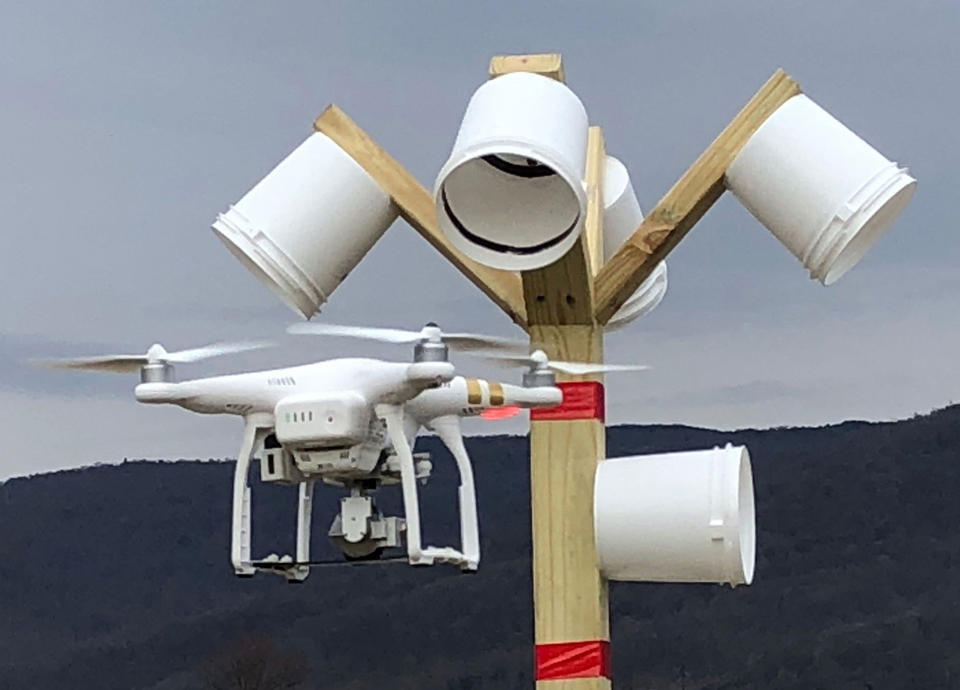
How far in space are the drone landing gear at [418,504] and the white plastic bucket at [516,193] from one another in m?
0.43

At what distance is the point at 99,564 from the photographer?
21984 mm

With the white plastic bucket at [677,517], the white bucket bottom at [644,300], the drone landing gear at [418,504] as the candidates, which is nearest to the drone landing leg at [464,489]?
the drone landing gear at [418,504]

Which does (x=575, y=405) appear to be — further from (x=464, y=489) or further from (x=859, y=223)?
(x=859, y=223)

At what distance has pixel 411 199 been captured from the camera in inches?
220

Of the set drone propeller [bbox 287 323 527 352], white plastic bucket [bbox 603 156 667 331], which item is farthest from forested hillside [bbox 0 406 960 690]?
drone propeller [bbox 287 323 527 352]

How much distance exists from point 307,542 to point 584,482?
2.50 ft

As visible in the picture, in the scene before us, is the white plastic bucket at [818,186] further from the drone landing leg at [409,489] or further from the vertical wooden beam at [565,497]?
the drone landing leg at [409,489]

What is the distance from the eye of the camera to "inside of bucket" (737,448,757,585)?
5293 mm

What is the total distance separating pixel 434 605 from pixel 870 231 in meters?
18.4

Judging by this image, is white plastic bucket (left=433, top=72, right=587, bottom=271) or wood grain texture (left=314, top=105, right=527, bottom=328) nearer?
white plastic bucket (left=433, top=72, right=587, bottom=271)

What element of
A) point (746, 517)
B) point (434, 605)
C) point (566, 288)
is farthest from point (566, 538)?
point (434, 605)

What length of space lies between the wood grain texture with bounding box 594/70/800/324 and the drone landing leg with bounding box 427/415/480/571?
62cm

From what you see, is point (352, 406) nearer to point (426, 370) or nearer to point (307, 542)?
point (426, 370)

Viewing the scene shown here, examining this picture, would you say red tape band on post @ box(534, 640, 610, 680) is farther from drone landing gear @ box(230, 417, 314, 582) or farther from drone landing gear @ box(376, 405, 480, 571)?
drone landing gear @ box(230, 417, 314, 582)
